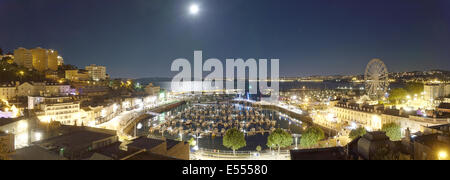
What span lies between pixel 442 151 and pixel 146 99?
180 ft

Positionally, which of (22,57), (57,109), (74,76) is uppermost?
(22,57)

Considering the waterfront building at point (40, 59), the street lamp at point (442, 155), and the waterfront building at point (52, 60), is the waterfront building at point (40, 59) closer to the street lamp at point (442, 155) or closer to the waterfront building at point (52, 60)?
the waterfront building at point (52, 60)

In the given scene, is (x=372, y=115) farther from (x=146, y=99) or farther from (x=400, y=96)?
(x=146, y=99)

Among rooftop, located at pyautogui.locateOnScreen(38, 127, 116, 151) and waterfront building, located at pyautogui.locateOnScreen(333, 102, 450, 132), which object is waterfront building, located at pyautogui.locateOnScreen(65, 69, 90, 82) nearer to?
rooftop, located at pyautogui.locateOnScreen(38, 127, 116, 151)

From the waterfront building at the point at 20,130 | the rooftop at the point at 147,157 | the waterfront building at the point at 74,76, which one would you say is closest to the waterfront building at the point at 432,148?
the rooftop at the point at 147,157

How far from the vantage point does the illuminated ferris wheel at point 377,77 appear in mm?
37531

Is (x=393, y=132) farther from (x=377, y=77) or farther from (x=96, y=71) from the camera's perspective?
(x=96, y=71)

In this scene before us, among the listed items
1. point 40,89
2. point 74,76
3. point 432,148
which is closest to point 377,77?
point 432,148

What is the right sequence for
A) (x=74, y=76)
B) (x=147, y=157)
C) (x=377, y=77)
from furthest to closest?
(x=74, y=76) → (x=377, y=77) → (x=147, y=157)

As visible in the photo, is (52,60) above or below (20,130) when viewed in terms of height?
above

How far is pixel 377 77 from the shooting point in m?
38.1

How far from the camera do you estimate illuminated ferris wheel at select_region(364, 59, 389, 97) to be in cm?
3753

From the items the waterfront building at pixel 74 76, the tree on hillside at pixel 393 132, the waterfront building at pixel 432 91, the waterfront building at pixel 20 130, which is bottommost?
the tree on hillside at pixel 393 132
